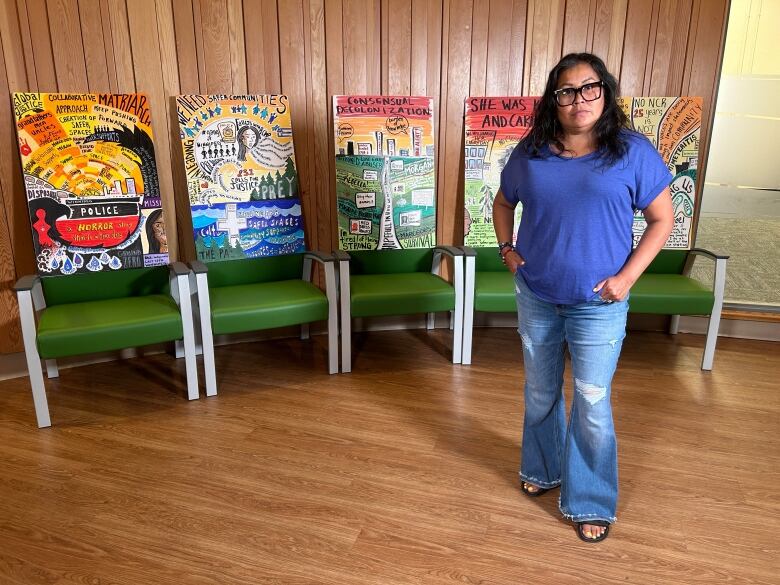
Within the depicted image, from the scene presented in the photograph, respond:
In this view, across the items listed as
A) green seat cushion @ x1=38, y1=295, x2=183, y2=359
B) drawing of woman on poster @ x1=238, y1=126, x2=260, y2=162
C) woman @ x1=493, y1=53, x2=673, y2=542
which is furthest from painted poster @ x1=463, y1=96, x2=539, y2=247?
green seat cushion @ x1=38, y1=295, x2=183, y2=359

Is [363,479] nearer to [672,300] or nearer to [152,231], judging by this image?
[152,231]

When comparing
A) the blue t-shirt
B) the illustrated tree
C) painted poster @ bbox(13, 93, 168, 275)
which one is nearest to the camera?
the blue t-shirt

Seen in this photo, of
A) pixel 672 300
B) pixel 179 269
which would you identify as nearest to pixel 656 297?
pixel 672 300

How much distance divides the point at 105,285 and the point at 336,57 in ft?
6.01

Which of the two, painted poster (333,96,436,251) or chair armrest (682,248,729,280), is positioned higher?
painted poster (333,96,436,251)

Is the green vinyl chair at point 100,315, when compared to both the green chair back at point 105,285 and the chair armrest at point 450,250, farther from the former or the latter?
the chair armrest at point 450,250

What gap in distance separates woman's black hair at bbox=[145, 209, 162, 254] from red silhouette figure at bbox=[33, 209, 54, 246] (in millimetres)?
465

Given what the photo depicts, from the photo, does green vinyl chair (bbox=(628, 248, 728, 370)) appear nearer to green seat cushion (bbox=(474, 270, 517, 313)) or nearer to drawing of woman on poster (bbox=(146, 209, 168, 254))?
green seat cushion (bbox=(474, 270, 517, 313))

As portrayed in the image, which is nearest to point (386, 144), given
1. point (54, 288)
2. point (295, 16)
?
point (295, 16)

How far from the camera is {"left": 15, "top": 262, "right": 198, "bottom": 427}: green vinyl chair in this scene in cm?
276

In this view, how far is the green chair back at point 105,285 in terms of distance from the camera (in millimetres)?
3170

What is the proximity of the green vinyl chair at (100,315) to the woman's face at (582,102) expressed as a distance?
6.48ft

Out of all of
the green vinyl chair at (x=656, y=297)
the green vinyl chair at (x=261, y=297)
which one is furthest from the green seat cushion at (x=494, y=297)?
the green vinyl chair at (x=261, y=297)

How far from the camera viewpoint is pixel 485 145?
3.86m
